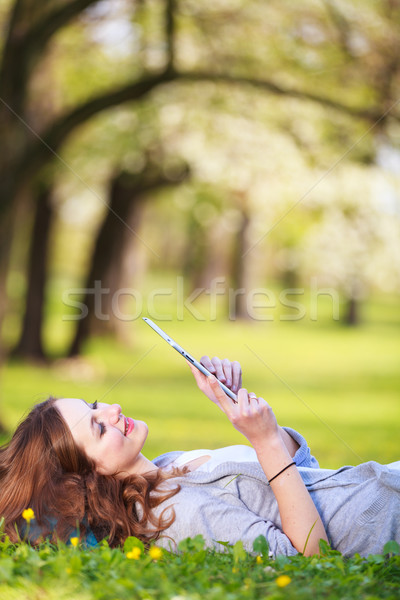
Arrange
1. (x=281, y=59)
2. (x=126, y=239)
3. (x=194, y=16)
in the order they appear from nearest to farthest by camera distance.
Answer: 1. (x=194, y=16)
2. (x=281, y=59)
3. (x=126, y=239)

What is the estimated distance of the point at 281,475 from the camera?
2.06 meters

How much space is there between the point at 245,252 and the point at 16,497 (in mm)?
18594

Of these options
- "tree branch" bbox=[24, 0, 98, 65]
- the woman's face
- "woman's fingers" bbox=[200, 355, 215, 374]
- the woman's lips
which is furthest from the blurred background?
"woman's fingers" bbox=[200, 355, 215, 374]

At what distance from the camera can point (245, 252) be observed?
20.6 m

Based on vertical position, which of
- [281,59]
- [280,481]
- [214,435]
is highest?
[281,59]

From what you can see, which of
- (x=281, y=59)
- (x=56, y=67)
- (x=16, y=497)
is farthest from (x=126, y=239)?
(x=16, y=497)

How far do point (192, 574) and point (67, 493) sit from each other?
20.9 inches

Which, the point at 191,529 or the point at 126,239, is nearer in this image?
the point at 191,529

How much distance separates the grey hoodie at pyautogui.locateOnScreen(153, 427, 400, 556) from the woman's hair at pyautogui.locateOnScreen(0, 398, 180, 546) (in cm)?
7

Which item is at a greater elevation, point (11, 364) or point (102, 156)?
point (102, 156)

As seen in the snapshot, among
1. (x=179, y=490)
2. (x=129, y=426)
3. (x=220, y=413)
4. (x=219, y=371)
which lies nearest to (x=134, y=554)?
(x=179, y=490)

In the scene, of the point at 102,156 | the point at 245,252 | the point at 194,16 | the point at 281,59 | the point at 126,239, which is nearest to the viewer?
the point at 194,16

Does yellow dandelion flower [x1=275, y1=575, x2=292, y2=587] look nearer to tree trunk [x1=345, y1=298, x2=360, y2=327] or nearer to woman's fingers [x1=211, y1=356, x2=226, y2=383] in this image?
woman's fingers [x1=211, y1=356, x2=226, y2=383]

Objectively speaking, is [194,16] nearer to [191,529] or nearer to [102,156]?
[102,156]
